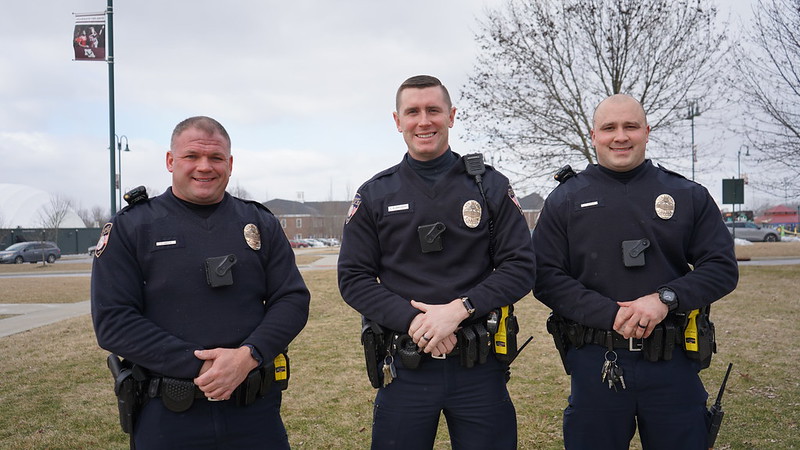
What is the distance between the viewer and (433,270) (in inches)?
112

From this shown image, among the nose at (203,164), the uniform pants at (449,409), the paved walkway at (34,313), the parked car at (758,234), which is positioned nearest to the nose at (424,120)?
the nose at (203,164)

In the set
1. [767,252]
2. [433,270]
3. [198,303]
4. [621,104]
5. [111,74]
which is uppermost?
[111,74]

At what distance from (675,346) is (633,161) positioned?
1.00 metres

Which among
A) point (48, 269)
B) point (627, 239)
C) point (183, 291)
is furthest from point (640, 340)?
point (48, 269)

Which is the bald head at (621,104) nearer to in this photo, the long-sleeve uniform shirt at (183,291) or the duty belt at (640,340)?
the duty belt at (640,340)

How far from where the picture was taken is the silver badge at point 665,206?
3.01 m

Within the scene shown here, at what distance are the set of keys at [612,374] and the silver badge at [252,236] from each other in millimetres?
1879

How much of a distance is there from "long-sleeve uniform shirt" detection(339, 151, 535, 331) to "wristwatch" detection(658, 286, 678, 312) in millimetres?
657

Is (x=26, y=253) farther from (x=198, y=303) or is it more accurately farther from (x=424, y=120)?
(x=424, y=120)

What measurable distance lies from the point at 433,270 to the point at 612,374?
1.05 meters

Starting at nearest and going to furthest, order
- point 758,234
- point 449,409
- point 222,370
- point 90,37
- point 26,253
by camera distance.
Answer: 1. point 222,370
2. point 449,409
3. point 90,37
4. point 26,253
5. point 758,234

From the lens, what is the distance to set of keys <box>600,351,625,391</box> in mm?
2826

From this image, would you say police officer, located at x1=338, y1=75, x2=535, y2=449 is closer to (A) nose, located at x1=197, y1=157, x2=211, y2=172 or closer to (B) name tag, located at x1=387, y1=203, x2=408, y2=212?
(B) name tag, located at x1=387, y1=203, x2=408, y2=212

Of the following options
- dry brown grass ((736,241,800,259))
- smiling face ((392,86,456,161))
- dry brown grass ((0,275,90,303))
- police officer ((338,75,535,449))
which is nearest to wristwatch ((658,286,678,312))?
police officer ((338,75,535,449))
